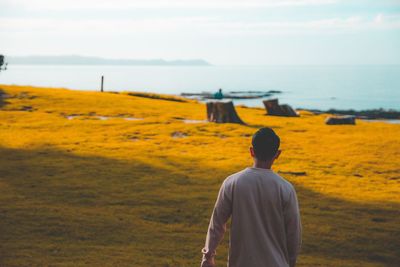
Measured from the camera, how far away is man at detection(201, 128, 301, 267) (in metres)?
5.77

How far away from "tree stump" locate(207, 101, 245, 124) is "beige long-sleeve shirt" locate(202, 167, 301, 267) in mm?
32399

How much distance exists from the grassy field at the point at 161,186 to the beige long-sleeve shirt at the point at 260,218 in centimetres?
616

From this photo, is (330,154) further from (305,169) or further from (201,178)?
(201,178)

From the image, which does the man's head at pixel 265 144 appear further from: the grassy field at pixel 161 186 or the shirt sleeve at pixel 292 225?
the grassy field at pixel 161 186

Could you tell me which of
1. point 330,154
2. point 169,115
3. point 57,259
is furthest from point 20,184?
point 169,115

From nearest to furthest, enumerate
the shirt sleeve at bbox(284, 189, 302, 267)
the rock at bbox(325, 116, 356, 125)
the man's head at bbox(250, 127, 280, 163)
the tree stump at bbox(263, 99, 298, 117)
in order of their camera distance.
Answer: the shirt sleeve at bbox(284, 189, 302, 267), the man's head at bbox(250, 127, 280, 163), the rock at bbox(325, 116, 356, 125), the tree stump at bbox(263, 99, 298, 117)

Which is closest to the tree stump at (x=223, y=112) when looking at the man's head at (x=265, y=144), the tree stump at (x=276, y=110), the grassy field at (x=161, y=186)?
the grassy field at (x=161, y=186)

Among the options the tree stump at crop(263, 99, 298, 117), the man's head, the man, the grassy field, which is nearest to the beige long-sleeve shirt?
the man

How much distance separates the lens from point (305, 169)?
24.2 meters

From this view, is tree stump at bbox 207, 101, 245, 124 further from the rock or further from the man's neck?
the man's neck

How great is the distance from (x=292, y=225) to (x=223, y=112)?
3287cm

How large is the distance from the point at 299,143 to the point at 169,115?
13.8 meters

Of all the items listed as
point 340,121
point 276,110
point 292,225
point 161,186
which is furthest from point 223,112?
point 292,225

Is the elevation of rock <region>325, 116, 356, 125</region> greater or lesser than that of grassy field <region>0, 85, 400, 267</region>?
greater
